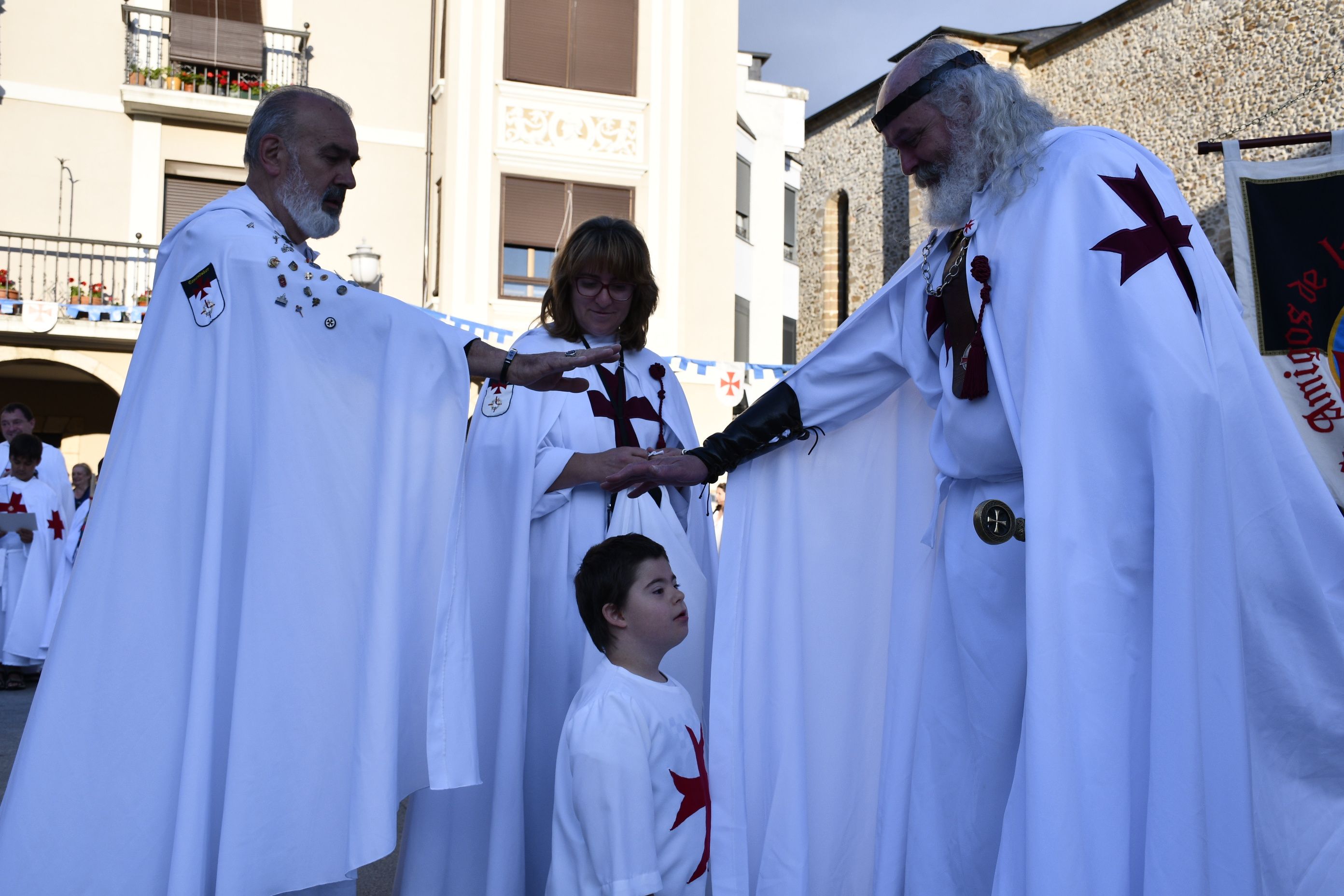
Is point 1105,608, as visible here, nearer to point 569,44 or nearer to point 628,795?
point 628,795

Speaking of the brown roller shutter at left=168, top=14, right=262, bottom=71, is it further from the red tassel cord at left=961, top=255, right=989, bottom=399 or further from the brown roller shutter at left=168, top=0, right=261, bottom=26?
the red tassel cord at left=961, top=255, right=989, bottom=399

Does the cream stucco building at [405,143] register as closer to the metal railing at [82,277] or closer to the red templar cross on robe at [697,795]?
the metal railing at [82,277]

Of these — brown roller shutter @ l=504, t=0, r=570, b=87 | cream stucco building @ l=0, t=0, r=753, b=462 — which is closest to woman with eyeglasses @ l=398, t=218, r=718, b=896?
cream stucco building @ l=0, t=0, r=753, b=462

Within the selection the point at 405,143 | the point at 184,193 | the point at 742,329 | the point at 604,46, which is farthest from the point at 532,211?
the point at 742,329

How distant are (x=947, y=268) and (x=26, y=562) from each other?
897 cm

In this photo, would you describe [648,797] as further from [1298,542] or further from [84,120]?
[84,120]

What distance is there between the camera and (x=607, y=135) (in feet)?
53.8

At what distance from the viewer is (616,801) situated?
98.1 inches

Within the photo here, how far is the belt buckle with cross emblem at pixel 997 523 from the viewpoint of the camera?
2537mm

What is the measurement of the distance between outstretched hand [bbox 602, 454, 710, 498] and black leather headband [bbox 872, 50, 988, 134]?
3.36 feet

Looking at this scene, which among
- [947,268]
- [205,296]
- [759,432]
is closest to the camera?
[205,296]

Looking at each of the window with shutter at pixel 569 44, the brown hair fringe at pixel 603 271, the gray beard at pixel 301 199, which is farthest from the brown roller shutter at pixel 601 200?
the gray beard at pixel 301 199

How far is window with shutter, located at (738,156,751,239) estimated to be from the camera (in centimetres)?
2189

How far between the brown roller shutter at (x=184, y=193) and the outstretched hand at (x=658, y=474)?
15663 millimetres
